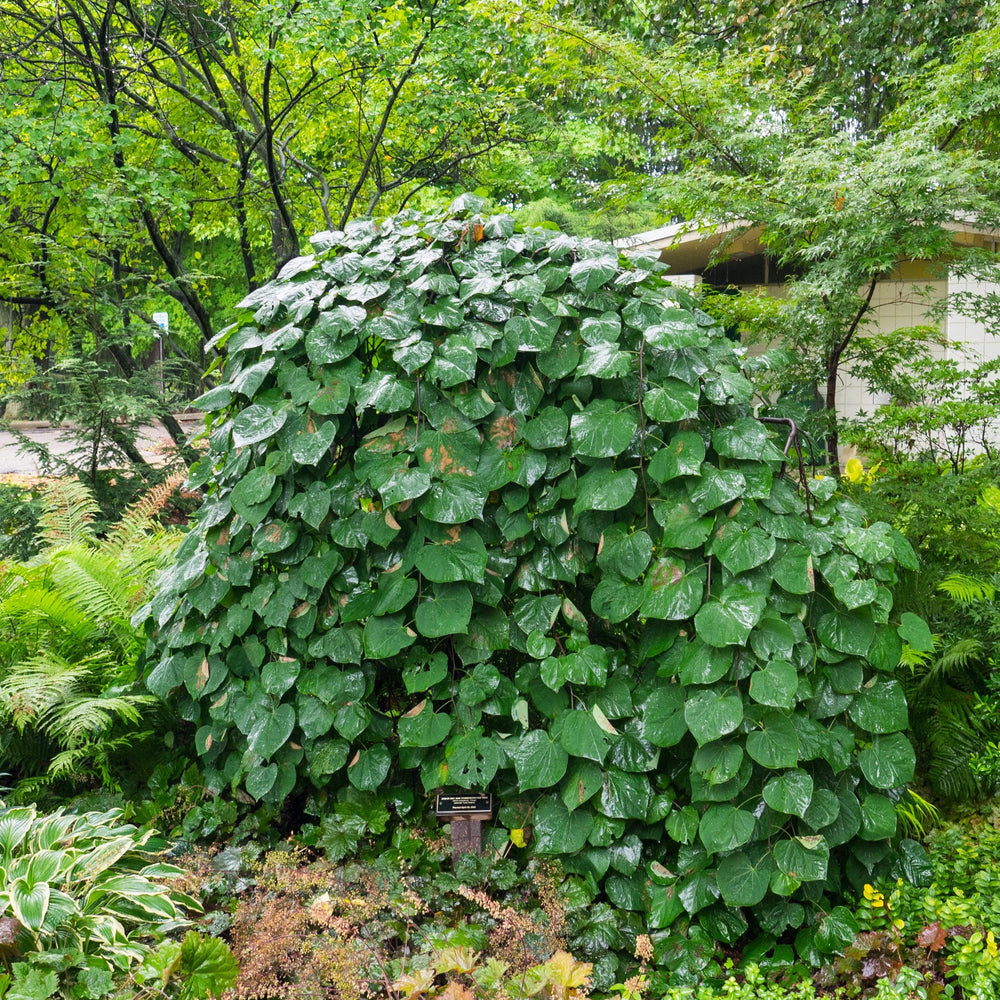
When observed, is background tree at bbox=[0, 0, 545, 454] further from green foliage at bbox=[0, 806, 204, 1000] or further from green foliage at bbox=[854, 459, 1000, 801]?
green foliage at bbox=[854, 459, 1000, 801]

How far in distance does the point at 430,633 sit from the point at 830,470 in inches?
96.8

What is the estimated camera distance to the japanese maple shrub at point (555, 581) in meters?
1.92

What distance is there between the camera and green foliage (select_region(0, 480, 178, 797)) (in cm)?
238

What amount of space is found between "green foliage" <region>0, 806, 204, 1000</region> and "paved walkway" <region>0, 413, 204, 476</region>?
1.29m

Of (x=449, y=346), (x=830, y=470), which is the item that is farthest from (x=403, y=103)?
(x=449, y=346)

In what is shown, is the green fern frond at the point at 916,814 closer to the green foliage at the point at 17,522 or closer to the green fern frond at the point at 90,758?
the green fern frond at the point at 90,758

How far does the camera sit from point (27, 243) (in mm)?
6008

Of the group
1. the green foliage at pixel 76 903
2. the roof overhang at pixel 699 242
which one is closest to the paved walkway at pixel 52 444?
the green foliage at pixel 76 903

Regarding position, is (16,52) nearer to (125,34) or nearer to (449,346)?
(125,34)

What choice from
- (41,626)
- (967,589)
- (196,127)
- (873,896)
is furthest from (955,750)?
(196,127)

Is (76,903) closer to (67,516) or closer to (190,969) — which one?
(190,969)

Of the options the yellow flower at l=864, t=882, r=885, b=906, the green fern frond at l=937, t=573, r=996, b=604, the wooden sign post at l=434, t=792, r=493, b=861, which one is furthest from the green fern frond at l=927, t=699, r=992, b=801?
the wooden sign post at l=434, t=792, r=493, b=861

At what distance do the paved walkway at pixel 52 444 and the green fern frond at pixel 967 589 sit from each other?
2.63 metres

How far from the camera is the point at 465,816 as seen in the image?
7.04 ft
